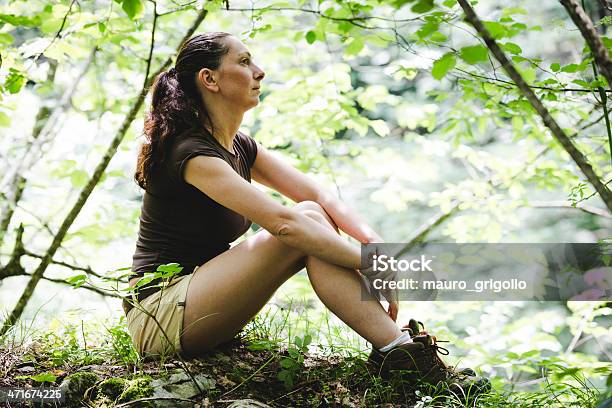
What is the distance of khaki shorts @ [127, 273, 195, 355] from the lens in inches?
86.6

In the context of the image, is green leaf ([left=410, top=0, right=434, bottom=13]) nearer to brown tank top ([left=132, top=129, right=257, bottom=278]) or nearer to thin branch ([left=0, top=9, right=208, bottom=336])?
brown tank top ([left=132, top=129, right=257, bottom=278])

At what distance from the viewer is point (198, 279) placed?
87.6 inches

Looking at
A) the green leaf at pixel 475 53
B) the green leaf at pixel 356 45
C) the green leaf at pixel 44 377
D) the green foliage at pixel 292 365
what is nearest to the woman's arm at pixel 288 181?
the green foliage at pixel 292 365

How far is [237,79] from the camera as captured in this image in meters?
2.51

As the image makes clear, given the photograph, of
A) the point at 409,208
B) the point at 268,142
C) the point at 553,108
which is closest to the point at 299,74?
the point at 268,142

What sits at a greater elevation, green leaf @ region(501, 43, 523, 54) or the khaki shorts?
green leaf @ region(501, 43, 523, 54)

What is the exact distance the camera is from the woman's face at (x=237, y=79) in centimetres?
251

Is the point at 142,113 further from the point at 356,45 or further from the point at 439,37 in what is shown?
the point at 439,37

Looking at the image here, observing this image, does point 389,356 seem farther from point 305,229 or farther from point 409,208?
point 409,208

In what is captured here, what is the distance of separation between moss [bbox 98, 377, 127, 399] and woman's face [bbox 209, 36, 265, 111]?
46.5 inches

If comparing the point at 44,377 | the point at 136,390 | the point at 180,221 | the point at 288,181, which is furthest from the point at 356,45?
the point at 44,377

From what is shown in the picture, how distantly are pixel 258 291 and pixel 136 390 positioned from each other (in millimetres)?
527

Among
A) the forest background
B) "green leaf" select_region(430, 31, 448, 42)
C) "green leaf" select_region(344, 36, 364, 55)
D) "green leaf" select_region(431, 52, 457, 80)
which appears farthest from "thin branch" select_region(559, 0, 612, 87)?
"green leaf" select_region(344, 36, 364, 55)

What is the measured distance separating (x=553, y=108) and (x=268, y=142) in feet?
6.73
